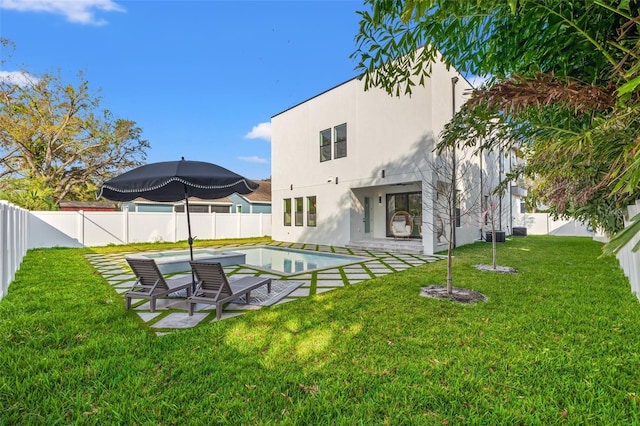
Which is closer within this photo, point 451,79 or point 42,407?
point 42,407

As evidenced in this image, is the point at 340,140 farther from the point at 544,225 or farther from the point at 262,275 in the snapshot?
the point at 544,225

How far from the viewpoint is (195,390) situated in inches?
101

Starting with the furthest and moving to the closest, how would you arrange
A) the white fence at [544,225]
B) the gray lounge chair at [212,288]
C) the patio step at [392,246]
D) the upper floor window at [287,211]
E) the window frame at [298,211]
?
the white fence at [544,225], the upper floor window at [287,211], the window frame at [298,211], the patio step at [392,246], the gray lounge chair at [212,288]

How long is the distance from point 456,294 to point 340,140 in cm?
1036

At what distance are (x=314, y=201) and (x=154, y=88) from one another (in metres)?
12.3

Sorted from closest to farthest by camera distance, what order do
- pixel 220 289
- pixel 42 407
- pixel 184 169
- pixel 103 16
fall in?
1. pixel 42 407
2. pixel 220 289
3. pixel 184 169
4. pixel 103 16

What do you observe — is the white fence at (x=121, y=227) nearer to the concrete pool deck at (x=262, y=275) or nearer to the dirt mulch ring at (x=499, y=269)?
the concrete pool deck at (x=262, y=275)

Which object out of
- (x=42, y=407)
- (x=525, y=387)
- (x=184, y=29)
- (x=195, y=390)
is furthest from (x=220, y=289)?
(x=184, y=29)

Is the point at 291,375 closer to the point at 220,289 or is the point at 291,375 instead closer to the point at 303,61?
the point at 220,289

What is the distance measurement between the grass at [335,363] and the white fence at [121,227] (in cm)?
1046

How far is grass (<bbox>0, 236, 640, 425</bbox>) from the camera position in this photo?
7.56ft

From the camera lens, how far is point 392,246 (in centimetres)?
1245

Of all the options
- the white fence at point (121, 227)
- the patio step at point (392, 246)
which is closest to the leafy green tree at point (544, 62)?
the patio step at point (392, 246)

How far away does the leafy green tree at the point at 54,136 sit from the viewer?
58.2ft
